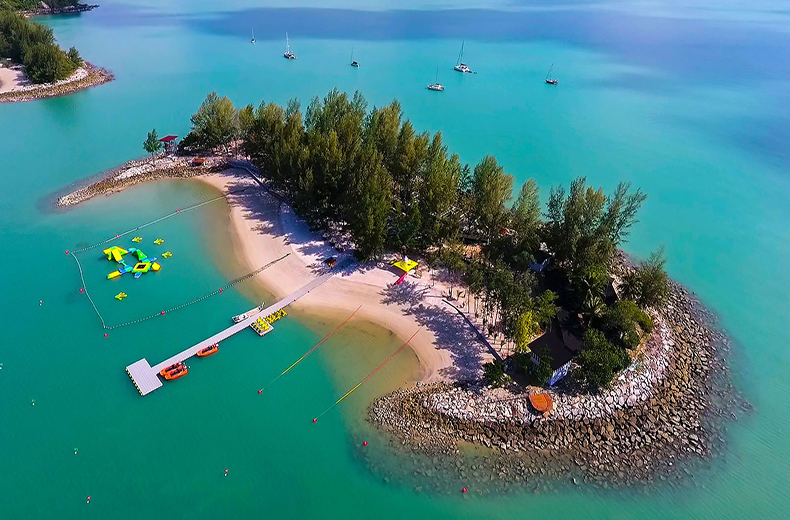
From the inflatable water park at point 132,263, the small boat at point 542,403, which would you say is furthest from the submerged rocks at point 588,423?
the inflatable water park at point 132,263

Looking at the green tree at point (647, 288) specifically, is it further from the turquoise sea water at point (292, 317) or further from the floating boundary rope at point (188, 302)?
the floating boundary rope at point (188, 302)

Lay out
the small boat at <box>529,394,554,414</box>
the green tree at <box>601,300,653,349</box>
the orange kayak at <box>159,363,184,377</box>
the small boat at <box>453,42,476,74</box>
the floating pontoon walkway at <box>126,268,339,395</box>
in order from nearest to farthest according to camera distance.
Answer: the small boat at <box>529,394,554,414</box>
the floating pontoon walkway at <box>126,268,339,395</box>
the orange kayak at <box>159,363,184,377</box>
the green tree at <box>601,300,653,349</box>
the small boat at <box>453,42,476,74</box>

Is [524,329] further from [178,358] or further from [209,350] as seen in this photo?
[178,358]

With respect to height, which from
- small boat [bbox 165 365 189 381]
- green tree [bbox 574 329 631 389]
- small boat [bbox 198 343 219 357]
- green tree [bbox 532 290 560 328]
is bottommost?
small boat [bbox 165 365 189 381]

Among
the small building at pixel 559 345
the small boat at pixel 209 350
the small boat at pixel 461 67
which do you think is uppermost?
the small boat at pixel 461 67

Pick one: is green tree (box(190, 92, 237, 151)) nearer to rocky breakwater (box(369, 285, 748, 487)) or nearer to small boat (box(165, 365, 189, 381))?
small boat (box(165, 365, 189, 381))

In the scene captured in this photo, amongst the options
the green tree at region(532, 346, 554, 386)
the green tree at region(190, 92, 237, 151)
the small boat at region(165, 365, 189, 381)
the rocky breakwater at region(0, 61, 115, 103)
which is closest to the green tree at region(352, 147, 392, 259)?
the green tree at region(532, 346, 554, 386)

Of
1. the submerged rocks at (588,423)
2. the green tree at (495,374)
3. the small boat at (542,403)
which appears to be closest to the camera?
the submerged rocks at (588,423)
